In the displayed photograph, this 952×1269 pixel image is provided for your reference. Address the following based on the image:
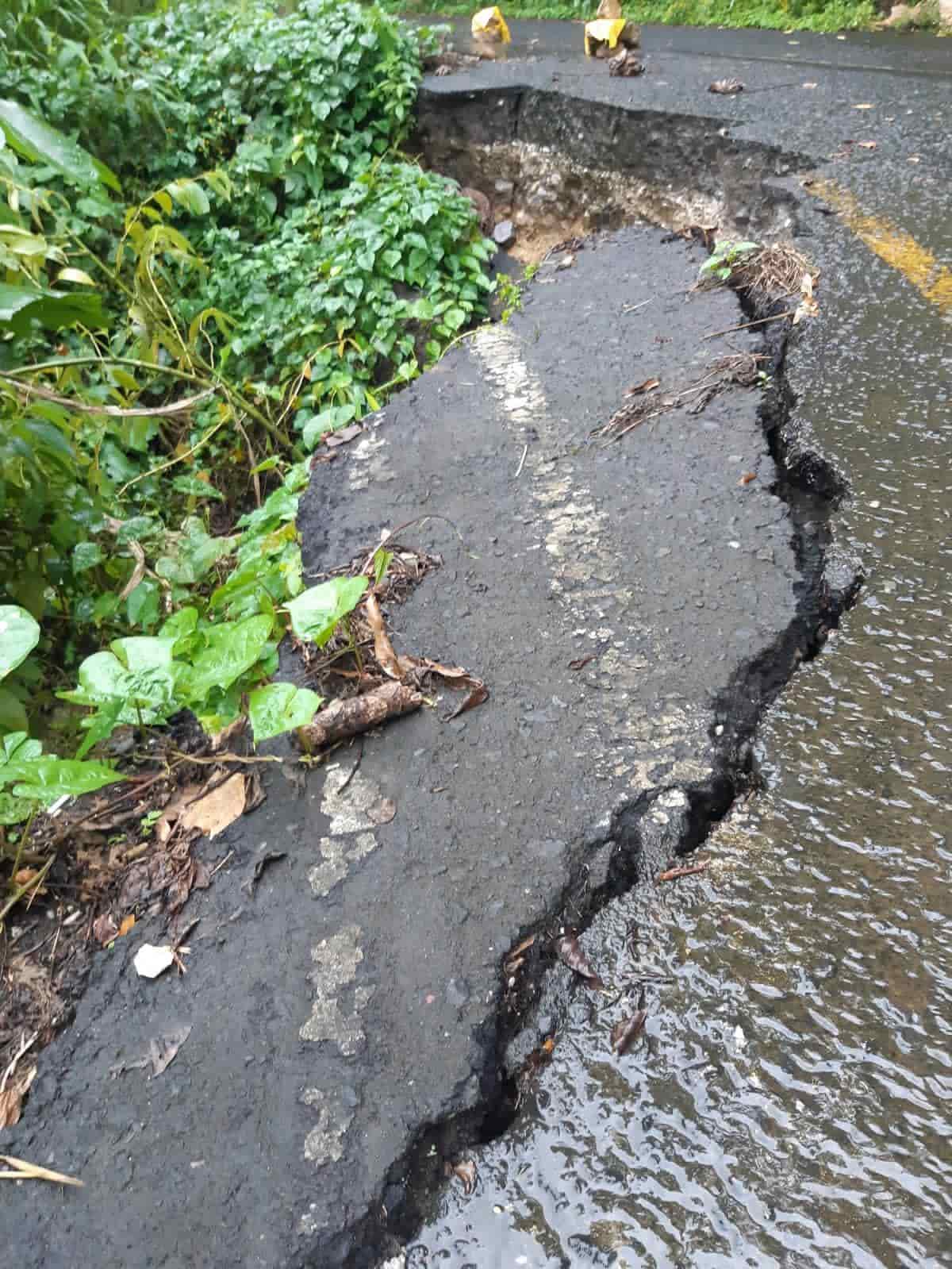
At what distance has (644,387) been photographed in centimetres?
254

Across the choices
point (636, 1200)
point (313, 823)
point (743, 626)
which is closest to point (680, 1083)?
point (636, 1200)

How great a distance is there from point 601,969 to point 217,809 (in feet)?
2.72

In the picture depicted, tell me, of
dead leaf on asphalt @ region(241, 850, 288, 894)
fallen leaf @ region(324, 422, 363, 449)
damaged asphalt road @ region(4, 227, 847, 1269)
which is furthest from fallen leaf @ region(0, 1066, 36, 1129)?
fallen leaf @ region(324, 422, 363, 449)

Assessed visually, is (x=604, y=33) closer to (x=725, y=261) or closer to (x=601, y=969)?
(x=725, y=261)

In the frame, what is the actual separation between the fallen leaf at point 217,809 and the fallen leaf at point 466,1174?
0.75 m

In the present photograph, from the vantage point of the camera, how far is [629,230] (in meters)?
3.55

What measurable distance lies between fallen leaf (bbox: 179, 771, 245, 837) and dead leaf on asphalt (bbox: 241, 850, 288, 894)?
0.50 feet

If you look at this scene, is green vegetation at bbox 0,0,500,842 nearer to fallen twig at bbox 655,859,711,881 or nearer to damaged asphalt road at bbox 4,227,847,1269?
damaged asphalt road at bbox 4,227,847,1269

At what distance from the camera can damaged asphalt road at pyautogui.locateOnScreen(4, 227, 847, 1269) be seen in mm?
1106

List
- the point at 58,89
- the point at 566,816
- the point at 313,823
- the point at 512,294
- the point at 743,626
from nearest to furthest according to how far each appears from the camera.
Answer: the point at 566,816 < the point at 313,823 < the point at 743,626 < the point at 512,294 < the point at 58,89

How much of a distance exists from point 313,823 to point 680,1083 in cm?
74

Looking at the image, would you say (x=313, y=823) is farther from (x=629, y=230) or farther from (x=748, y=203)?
(x=748, y=203)

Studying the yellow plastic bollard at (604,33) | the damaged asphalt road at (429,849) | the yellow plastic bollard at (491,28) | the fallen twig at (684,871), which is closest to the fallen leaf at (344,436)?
the damaged asphalt road at (429,849)

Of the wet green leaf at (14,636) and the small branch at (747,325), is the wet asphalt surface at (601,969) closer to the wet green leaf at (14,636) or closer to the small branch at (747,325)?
the wet green leaf at (14,636)
